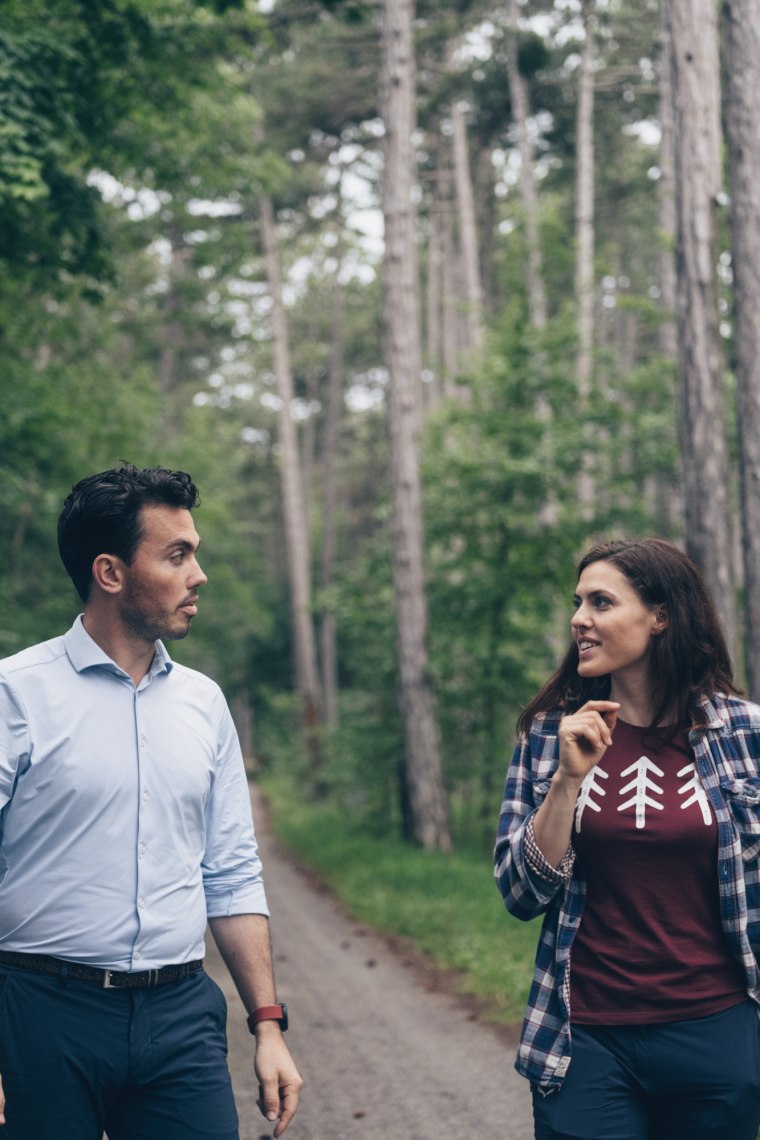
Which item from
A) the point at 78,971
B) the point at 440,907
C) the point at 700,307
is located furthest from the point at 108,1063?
the point at 440,907

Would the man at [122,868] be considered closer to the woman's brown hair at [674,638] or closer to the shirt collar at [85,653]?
the shirt collar at [85,653]

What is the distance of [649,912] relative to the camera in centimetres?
293

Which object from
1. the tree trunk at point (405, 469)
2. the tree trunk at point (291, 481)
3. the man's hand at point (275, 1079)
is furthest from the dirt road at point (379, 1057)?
the tree trunk at point (291, 481)

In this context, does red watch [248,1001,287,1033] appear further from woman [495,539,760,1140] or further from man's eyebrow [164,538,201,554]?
man's eyebrow [164,538,201,554]

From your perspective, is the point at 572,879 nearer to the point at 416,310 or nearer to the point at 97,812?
the point at 97,812

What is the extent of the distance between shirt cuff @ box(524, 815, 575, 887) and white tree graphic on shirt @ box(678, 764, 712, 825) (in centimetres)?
30

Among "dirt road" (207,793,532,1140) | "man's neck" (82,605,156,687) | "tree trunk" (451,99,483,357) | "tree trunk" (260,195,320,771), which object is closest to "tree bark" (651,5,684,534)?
"tree trunk" (451,99,483,357)

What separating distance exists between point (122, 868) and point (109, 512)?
0.84m

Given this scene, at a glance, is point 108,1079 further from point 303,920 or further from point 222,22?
point 222,22

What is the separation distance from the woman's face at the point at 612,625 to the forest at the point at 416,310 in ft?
16.3

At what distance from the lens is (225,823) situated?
3125 mm

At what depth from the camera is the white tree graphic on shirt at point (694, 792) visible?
2.97 metres

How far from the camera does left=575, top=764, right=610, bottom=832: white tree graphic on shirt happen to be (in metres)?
3.01

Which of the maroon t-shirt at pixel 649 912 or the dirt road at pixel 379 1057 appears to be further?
the dirt road at pixel 379 1057
